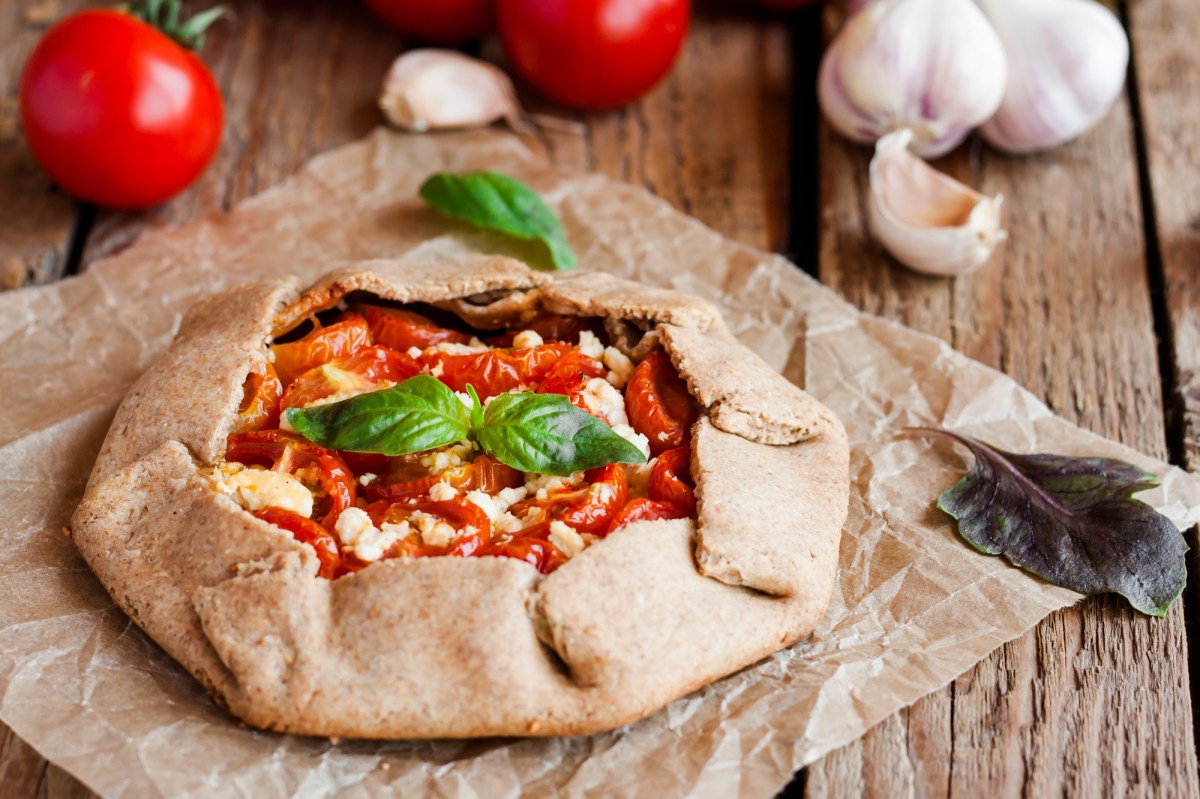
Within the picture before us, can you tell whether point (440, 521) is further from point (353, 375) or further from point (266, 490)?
point (353, 375)

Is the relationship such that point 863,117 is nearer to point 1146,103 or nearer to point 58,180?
point 1146,103

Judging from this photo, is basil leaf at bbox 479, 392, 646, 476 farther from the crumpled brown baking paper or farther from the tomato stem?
the tomato stem

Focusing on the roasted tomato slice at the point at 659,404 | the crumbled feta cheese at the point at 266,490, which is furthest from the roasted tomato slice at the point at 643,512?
the crumbled feta cheese at the point at 266,490

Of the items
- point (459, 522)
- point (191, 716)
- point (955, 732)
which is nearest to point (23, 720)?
point (191, 716)

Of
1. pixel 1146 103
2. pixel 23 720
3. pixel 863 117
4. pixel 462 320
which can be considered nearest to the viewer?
pixel 23 720

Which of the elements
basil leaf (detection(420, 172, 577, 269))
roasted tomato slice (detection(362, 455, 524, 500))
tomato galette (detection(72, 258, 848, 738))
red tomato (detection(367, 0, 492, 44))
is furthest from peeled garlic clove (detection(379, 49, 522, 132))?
roasted tomato slice (detection(362, 455, 524, 500))

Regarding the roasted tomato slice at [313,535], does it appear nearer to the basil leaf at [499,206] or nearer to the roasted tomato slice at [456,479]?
the roasted tomato slice at [456,479]

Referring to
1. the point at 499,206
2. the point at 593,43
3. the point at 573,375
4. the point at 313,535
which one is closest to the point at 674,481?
the point at 573,375
